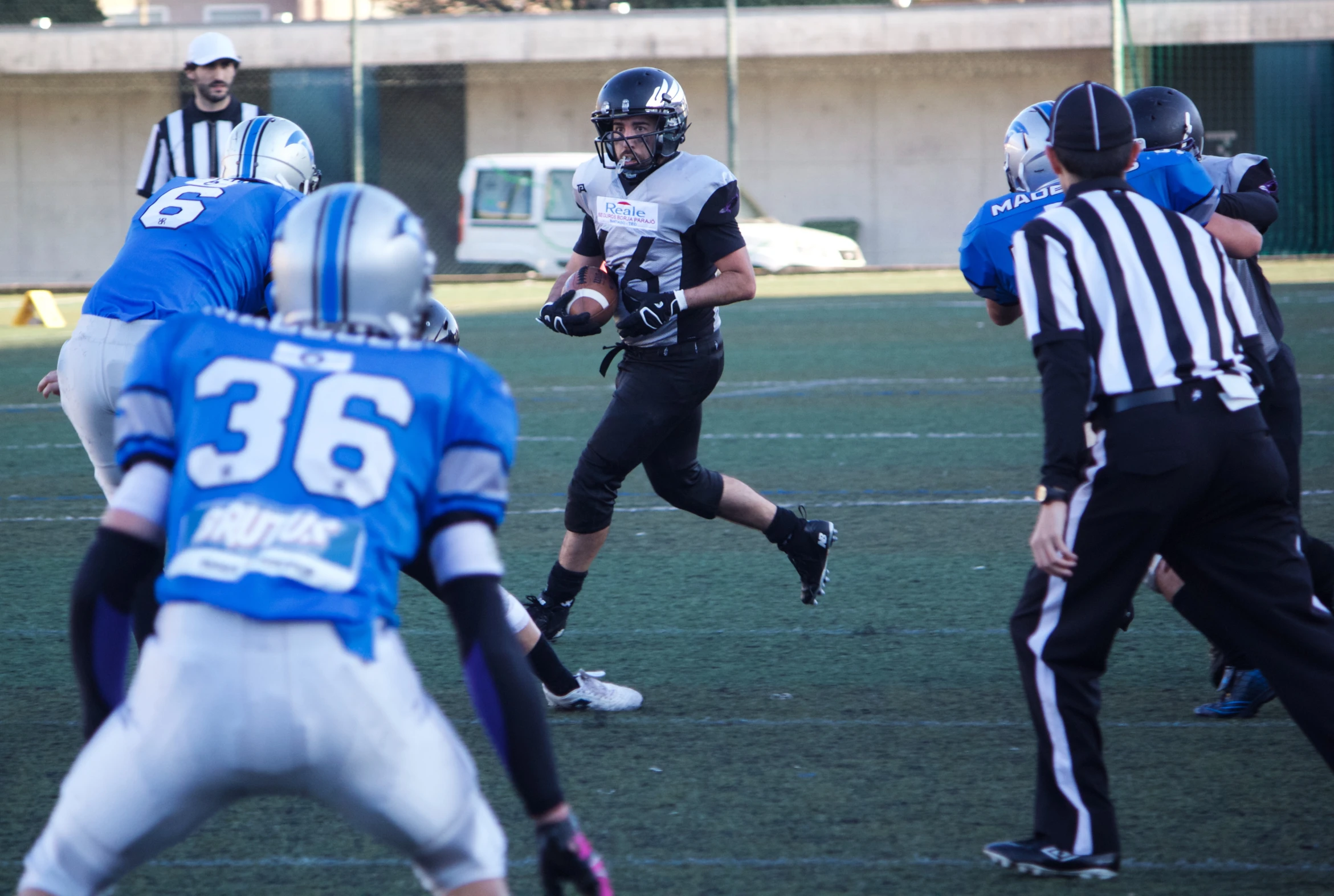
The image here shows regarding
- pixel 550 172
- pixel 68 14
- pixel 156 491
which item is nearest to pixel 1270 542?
pixel 156 491

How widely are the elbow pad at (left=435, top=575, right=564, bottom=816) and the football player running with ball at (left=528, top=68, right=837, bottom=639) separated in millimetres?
2866

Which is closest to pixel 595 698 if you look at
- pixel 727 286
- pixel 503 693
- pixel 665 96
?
pixel 727 286

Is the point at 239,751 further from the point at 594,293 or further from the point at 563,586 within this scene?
the point at 594,293

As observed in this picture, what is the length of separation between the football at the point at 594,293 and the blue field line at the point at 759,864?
7.53 feet

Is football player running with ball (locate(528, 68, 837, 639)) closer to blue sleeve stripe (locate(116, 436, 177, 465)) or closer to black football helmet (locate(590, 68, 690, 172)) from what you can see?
black football helmet (locate(590, 68, 690, 172))

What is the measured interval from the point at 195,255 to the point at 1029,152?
2343 millimetres

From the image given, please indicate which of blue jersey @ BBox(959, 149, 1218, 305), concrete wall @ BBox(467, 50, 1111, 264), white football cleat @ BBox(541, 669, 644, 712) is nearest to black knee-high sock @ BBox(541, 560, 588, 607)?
white football cleat @ BBox(541, 669, 644, 712)

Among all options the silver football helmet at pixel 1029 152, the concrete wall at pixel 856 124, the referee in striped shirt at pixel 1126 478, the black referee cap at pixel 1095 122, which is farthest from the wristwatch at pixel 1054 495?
the concrete wall at pixel 856 124

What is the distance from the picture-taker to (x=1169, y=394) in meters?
3.20

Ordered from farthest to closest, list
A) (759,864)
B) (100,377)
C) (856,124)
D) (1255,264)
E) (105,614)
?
(856,124) → (1255,264) → (100,377) → (759,864) → (105,614)

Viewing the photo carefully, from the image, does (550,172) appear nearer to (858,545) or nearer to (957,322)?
(957,322)

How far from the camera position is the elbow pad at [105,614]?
2.38 metres

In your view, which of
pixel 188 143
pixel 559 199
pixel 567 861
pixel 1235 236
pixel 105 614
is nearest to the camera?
pixel 567 861

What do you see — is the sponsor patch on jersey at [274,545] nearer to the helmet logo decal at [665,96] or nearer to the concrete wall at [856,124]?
the helmet logo decal at [665,96]
